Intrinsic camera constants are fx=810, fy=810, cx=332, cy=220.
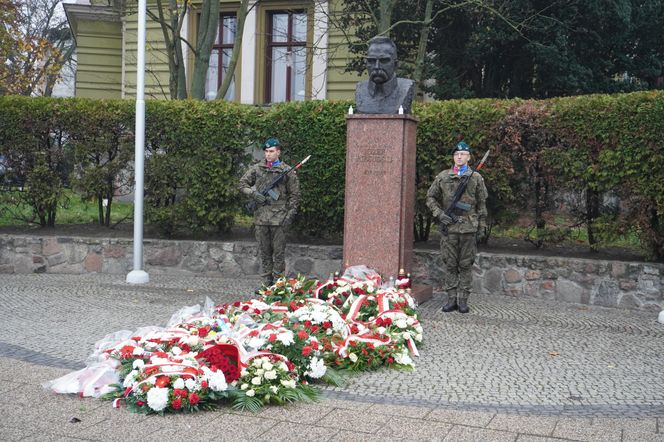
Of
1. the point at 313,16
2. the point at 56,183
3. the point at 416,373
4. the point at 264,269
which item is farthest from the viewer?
the point at 313,16

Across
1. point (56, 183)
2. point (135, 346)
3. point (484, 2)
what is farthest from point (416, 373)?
point (484, 2)

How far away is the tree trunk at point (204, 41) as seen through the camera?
15.7 meters

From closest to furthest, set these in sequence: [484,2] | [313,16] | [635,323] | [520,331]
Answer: [520,331] < [635,323] < [484,2] < [313,16]

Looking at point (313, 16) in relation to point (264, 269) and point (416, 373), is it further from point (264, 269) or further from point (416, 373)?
point (416, 373)

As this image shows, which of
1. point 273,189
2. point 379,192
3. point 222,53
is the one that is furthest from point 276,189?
point 222,53

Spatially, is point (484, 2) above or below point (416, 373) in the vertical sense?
above

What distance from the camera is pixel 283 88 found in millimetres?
21859

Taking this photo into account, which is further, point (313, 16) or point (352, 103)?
point (313, 16)

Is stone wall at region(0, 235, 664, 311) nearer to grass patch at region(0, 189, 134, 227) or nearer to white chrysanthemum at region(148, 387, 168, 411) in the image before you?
grass patch at region(0, 189, 134, 227)

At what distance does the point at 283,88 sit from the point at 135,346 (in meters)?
16.4

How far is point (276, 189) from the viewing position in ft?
34.9

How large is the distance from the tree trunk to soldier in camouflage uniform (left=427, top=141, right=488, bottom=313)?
7.44 meters

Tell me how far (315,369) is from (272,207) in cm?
473

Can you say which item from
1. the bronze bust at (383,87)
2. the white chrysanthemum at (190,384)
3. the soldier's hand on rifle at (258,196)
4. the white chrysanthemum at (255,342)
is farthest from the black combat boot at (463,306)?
the white chrysanthemum at (190,384)
